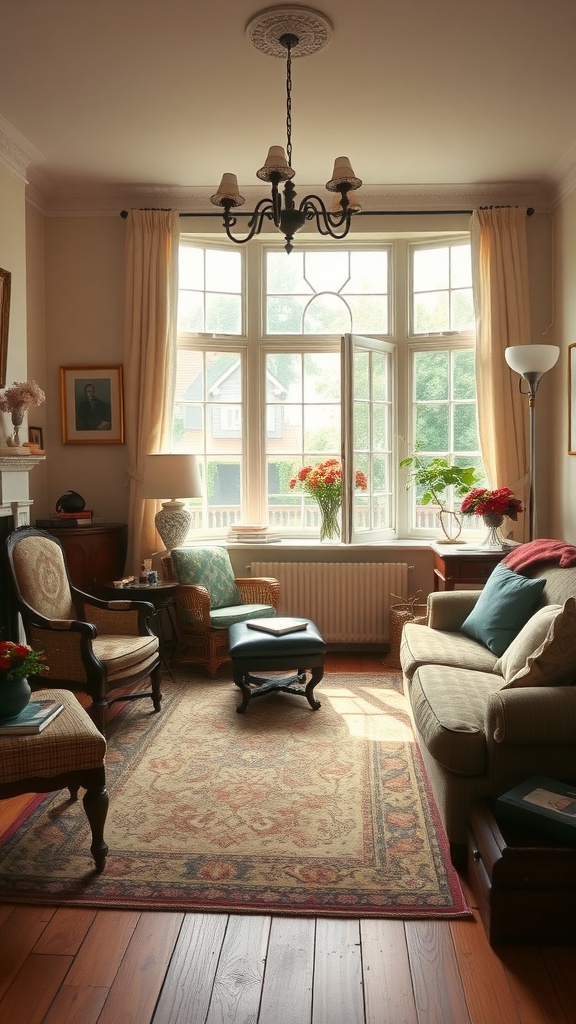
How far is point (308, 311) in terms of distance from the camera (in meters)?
6.25

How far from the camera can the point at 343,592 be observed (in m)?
5.98

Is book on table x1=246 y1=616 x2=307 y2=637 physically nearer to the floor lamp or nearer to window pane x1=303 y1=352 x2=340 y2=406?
the floor lamp

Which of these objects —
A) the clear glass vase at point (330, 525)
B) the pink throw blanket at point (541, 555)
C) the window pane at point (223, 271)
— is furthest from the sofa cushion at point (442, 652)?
the window pane at point (223, 271)

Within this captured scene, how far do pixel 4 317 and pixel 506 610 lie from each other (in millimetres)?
3288

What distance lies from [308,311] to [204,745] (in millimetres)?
3538

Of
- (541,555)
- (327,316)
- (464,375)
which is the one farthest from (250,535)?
(541,555)

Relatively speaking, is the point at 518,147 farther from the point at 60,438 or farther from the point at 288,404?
the point at 60,438

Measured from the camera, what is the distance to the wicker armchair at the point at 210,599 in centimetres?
525

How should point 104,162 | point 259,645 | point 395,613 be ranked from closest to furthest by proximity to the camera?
point 259,645 < point 104,162 < point 395,613

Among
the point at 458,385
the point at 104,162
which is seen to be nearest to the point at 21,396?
the point at 104,162

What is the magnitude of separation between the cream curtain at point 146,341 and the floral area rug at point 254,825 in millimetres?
1632

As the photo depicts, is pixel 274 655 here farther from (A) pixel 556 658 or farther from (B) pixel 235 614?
(A) pixel 556 658

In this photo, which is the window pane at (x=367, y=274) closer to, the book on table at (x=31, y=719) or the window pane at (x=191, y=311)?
the window pane at (x=191, y=311)

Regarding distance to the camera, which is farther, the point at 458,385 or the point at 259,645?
the point at 458,385
